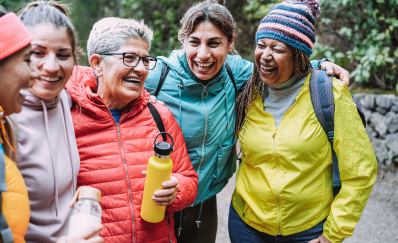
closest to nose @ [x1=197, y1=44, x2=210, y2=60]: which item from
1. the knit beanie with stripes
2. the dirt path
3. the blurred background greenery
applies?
the knit beanie with stripes

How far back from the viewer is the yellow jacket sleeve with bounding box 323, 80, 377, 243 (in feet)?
6.46

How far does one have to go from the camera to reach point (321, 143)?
2.05 meters

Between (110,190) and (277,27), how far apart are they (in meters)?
1.47

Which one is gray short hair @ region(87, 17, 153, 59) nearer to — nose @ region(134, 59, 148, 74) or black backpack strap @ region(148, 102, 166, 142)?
nose @ region(134, 59, 148, 74)

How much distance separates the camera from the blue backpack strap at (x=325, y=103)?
1997 millimetres

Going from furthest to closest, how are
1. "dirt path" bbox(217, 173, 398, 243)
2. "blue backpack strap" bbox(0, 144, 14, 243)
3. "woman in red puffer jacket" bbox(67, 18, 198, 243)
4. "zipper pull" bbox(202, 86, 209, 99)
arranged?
"dirt path" bbox(217, 173, 398, 243) → "zipper pull" bbox(202, 86, 209, 99) → "woman in red puffer jacket" bbox(67, 18, 198, 243) → "blue backpack strap" bbox(0, 144, 14, 243)

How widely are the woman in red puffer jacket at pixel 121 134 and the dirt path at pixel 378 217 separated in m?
2.50

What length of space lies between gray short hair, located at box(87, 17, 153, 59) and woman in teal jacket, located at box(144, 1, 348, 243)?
1.71 feet

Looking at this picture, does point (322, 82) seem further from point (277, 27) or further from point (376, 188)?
point (376, 188)

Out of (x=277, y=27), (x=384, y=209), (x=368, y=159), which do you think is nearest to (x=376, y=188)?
(x=384, y=209)

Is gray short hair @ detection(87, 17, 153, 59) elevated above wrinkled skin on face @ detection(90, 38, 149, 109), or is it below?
above

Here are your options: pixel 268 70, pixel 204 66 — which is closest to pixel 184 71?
pixel 204 66

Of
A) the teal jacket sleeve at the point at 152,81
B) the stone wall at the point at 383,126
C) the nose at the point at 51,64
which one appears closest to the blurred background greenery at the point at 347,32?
the stone wall at the point at 383,126

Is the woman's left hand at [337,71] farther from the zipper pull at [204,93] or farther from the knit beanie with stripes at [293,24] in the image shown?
the zipper pull at [204,93]
